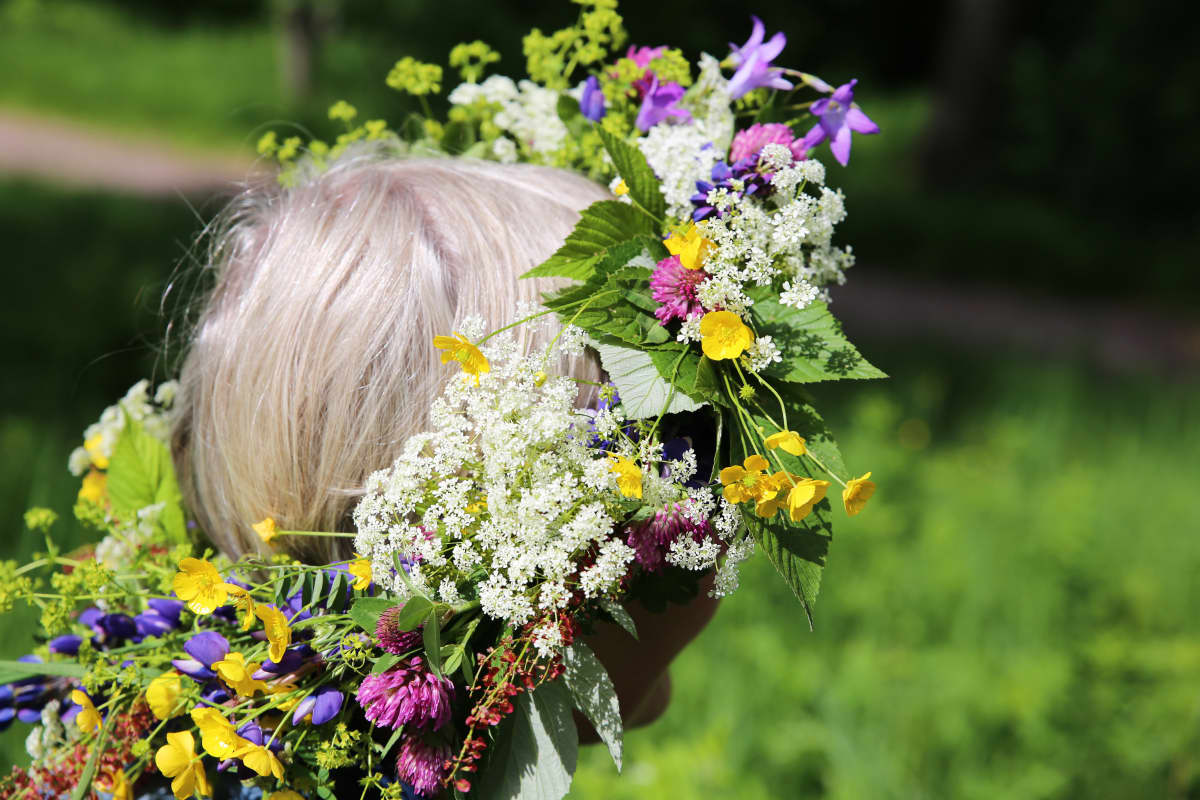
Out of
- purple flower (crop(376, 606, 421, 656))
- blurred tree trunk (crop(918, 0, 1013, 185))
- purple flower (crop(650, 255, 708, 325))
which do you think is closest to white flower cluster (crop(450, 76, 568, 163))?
purple flower (crop(650, 255, 708, 325))

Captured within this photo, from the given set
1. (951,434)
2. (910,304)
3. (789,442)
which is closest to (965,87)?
(910,304)

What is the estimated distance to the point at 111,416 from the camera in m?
1.49

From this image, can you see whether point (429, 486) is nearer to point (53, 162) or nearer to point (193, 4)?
point (53, 162)

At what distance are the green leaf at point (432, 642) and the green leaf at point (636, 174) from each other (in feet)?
1.76

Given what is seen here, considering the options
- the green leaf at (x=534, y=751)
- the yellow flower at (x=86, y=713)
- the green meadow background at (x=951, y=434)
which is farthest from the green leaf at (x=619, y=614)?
the green meadow background at (x=951, y=434)

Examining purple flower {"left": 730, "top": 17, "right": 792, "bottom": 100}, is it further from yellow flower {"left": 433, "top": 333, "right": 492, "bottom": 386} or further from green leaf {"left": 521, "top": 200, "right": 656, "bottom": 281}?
yellow flower {"left": 433, "top": 333, "right": 492, "bottom": 386}

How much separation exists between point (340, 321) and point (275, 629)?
386mm

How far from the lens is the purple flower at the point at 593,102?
143 centimetres

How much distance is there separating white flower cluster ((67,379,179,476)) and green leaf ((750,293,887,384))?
88 cm

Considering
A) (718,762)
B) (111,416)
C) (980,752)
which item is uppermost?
(111,416)

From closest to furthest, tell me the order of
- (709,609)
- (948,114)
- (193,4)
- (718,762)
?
(709,609)
(718,762)
(948,114)
(193,4)

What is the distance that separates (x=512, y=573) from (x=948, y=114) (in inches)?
357

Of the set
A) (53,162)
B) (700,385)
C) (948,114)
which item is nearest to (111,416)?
(700,385)

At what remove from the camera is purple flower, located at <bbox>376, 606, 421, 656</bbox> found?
39.5 inches
